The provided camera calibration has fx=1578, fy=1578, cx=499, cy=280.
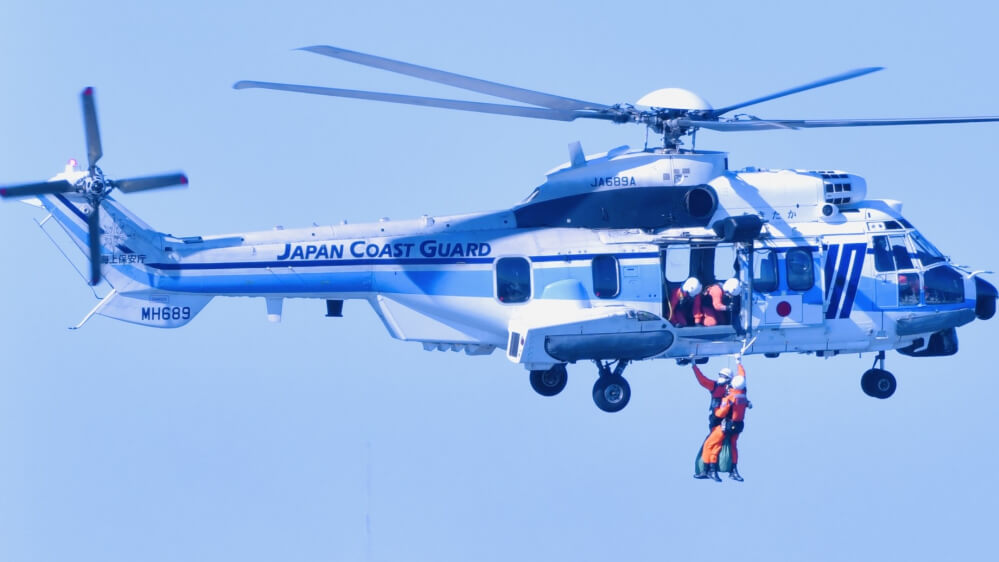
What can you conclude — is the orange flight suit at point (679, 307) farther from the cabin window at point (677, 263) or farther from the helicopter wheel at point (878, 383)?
the helicopter wheel at point (878, 383)

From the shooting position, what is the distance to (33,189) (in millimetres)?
16094

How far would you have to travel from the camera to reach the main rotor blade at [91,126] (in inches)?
627

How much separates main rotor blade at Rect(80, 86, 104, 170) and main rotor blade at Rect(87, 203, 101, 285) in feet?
1.85

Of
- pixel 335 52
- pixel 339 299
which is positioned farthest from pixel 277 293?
pixel 335 52

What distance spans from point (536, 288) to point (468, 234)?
0.98 metres

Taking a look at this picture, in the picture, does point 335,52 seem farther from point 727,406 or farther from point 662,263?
point 727,406

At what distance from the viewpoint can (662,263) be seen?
17656 mm

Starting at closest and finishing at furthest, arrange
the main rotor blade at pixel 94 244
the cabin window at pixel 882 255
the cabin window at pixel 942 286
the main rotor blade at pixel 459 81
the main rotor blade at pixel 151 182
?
the main rotor blade at pixel 459 81
the main rotor blade at pixel 151 182
the main rotor blade at pixel 94 244
the cabin window at pixel 882 255
the cabin window at pixel 942 286

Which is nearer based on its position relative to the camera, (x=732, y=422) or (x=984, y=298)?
(x=732, y=422)

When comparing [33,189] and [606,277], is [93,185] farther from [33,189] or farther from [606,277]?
[606,277]

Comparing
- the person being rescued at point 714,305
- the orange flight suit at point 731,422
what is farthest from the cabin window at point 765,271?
the orange flight suit at point 731,422

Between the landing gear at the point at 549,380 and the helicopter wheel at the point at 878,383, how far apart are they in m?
3.63

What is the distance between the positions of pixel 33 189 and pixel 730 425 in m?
7.84

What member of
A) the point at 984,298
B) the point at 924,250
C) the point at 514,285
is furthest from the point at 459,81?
the point at 984,298
